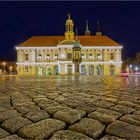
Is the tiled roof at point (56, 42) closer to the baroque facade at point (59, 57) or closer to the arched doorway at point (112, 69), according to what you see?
the baroque facade at point (59, 57)

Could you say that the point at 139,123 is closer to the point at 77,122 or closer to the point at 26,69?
the point at 77,122

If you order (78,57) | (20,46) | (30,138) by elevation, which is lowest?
(30,138)

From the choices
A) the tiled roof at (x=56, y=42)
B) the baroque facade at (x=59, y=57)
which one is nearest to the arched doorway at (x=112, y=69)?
the baroque facade at (x=59, y=57)

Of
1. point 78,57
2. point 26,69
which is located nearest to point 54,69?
point 26,69

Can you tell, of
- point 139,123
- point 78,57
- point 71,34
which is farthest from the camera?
point 71,34

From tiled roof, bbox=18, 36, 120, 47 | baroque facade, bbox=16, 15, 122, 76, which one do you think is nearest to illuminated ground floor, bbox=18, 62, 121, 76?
baroque facade, bbox=16, 15, 122, 76

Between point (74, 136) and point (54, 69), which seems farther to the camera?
point (54, 69)

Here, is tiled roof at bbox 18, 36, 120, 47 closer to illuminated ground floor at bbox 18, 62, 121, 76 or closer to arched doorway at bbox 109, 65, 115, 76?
illuminated ground floor at bbox 18, 62, 121, 76

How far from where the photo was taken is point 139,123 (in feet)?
7.46

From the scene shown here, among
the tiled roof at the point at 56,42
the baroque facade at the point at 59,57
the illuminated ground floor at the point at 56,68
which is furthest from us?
the tiled roof at the point at 56,42

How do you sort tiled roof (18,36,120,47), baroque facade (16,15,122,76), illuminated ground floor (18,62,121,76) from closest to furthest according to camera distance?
1. illuminated ground floor (18,62,121,76)
2. baroque facade (16,15,122,76)
3. tiled roof (18,36,120,47)

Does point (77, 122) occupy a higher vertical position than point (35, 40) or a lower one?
lower

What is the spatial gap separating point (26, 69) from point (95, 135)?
53339mm

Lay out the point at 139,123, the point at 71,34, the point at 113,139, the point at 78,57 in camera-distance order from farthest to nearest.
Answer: the point at 71,34 → the point at 78,57 → the point at 139,123 → the point at 113,139
